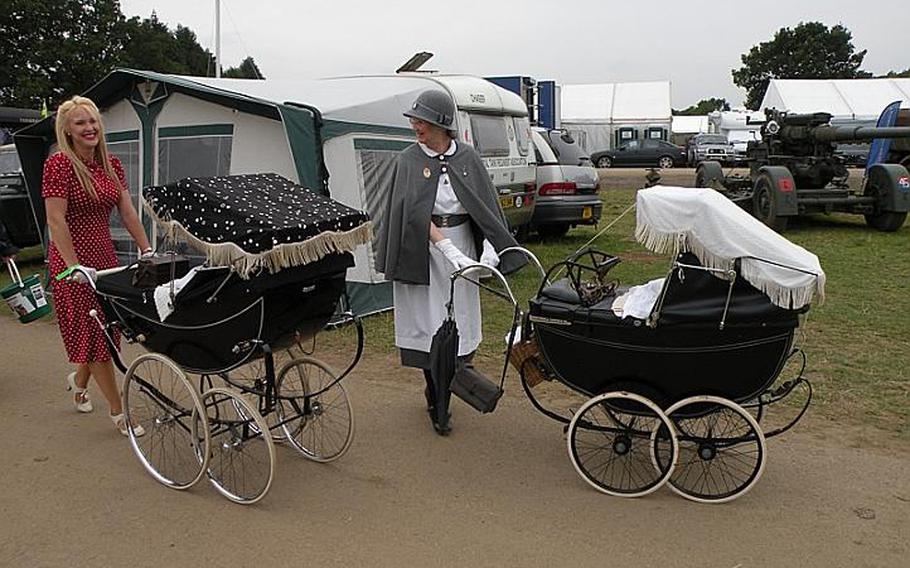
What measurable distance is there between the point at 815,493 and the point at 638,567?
3.79 feet

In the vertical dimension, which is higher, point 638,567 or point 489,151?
point 489,151

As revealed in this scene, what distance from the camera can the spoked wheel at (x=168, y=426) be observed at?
13.0 feet

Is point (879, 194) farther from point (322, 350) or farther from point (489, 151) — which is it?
point (322, 350)

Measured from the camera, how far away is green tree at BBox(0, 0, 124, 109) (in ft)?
151

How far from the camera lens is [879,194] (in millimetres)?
13047

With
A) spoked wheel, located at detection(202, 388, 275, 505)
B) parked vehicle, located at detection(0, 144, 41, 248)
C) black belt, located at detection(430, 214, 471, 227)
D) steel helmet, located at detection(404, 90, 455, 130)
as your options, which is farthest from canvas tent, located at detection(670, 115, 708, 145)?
spoked wheel, located at detection(202, 388, 275, 505)

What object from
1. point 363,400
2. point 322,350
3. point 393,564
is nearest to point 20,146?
point 322,350

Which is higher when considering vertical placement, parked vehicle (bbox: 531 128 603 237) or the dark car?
the dark car

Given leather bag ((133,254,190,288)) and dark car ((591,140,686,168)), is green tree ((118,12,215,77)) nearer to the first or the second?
dark car ((591,140,686,168))

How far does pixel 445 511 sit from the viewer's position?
150 inches

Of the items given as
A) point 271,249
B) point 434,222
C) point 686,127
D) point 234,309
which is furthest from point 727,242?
point 686,127

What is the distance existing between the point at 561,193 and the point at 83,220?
8.09 metres

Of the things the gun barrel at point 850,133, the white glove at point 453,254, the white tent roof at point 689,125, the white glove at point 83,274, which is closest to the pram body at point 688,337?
the white glove at point 453,254

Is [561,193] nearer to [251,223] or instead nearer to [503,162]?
[503,162]
